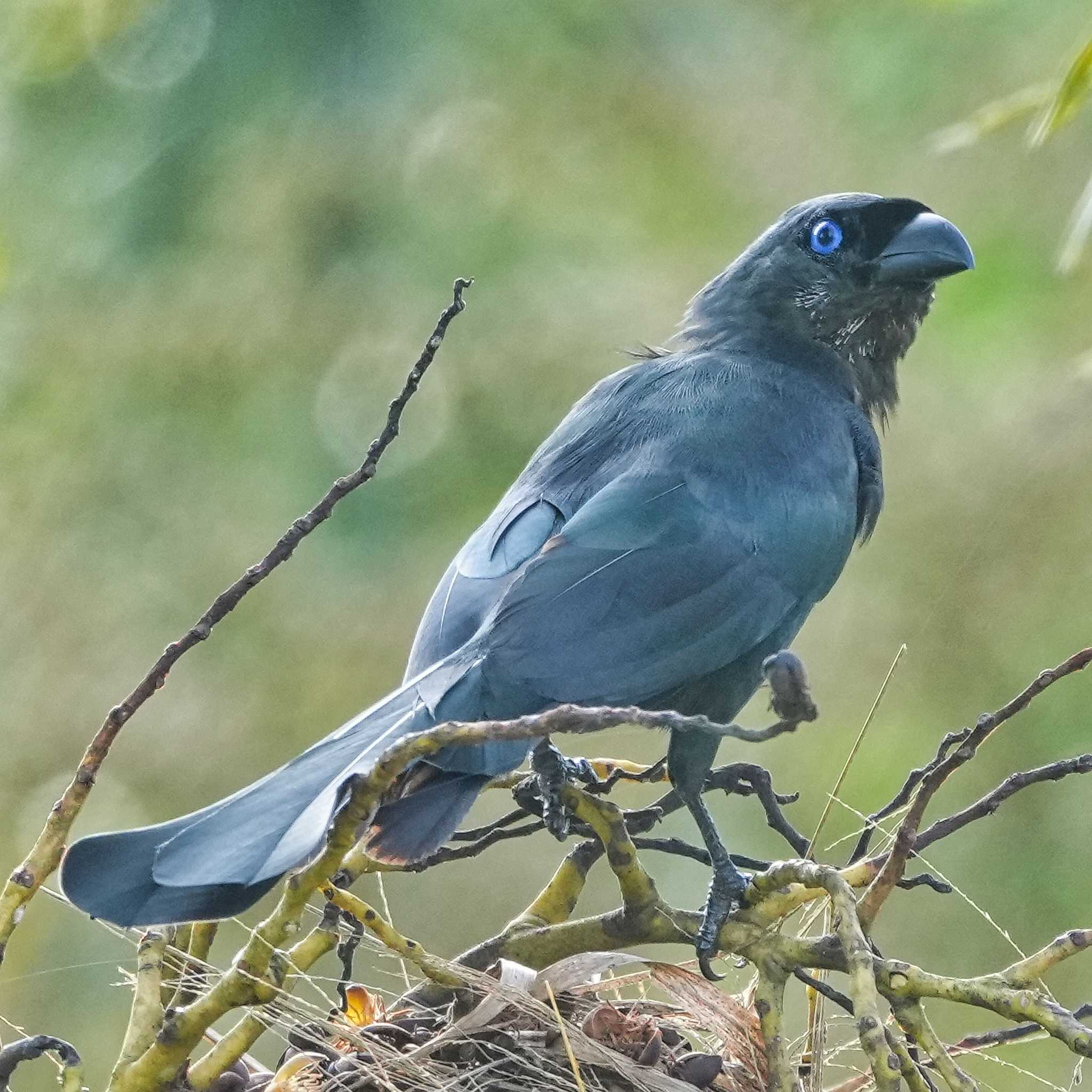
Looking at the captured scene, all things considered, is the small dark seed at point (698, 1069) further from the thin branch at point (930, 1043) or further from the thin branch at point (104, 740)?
the thin branch at point (104, 740)

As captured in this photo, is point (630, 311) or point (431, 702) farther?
point (630, 311)

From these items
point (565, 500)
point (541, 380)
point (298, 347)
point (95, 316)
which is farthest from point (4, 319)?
point (565, 500)

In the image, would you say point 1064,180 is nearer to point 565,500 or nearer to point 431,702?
point 565,500

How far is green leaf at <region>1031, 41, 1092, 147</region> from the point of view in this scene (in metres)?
2.29

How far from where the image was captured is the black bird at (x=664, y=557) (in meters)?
2.29

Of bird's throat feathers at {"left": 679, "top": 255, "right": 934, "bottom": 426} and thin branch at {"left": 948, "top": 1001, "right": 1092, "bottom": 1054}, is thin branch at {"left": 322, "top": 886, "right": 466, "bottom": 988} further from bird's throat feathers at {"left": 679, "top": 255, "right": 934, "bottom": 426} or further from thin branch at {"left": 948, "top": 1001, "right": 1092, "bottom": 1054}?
bird's throat feathers at {"left": 679, "top": 255, "right": 934, "bottom": 426}

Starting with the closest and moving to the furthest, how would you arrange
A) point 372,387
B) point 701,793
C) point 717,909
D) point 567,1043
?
point 567,1043 → point 717,909 → point 701,793 → point 372,387

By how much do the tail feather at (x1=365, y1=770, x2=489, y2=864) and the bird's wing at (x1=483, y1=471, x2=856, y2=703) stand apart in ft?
1.07

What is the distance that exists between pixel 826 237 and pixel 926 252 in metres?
0.27

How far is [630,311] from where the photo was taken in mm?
6902

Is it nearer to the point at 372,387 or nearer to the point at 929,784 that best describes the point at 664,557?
the point at 929,784

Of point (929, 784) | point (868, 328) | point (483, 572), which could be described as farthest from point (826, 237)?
point (929, 784)

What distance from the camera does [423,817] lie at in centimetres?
252

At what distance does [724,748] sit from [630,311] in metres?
2.06
